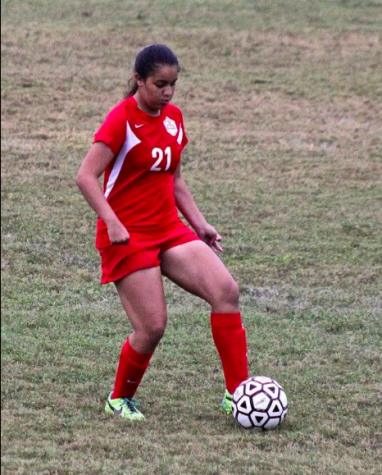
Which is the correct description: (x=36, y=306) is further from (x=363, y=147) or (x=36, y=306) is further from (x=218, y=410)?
(x=363, y=147)

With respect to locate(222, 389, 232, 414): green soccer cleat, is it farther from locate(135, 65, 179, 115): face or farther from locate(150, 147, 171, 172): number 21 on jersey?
locate(135, 65, 179, 115): face

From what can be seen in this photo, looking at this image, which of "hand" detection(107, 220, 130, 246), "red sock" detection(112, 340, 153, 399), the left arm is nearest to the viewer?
"hand" detection(107, 220, 130, 246)

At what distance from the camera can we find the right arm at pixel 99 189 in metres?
4.57

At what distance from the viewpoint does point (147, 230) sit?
16.0ft

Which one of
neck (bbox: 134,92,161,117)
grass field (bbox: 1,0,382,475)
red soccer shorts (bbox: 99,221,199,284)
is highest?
neck (bbox: 134,92,161,117)

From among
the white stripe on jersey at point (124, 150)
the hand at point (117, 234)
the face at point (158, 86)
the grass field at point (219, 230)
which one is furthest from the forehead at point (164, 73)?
the grass field at point (219, 230)

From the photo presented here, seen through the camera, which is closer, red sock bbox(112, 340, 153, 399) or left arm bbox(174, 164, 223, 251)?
red sock bbox(112, 340, 153, 399)

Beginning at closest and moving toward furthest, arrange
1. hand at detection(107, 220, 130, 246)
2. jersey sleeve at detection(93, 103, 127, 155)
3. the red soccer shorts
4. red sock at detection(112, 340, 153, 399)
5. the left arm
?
hand at detection(107, 220, 130, 246), jersey sleeve at detection(93, 103, 127, 155), the red soccer shorts, red sock at detection(112, 340, 153, 399), the left arm

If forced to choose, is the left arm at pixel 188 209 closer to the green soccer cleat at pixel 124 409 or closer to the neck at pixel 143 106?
the neck at pixel 143 106

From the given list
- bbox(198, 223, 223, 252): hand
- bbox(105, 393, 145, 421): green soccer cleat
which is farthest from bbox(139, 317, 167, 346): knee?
bbox(198, 223, 223, 252): hand

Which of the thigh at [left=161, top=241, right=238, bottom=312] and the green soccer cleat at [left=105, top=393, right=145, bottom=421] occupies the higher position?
the thigh at [left=161, top=241, right=238, bottom=312]

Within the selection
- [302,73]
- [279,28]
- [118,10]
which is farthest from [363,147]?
[118,10]

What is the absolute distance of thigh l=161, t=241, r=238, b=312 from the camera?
4832 millimetres

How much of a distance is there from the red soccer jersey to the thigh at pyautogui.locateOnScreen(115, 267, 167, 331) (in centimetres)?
22
